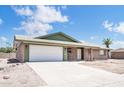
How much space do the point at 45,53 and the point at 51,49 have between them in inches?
36.5

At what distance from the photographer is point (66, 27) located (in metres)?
21.6

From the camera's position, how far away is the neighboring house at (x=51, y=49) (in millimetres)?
15953

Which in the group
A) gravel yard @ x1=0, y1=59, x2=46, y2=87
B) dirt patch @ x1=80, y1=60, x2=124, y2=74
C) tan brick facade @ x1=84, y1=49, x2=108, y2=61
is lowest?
dirt patch @ x1=80, y1=60, x2=124, y2=74

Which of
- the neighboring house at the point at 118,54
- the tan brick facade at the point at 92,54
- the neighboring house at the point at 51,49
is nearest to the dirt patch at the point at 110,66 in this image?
the neighboring house at the point at 51,49

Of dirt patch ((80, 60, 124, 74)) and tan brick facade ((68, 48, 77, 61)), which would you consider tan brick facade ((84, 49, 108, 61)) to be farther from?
dirt patch ((80, 60, 124, 74))

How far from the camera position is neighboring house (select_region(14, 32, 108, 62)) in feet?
52.3

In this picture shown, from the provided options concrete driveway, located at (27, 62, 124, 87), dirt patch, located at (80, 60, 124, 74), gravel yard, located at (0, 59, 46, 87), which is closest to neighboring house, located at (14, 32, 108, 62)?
dirt patch, located at (80, 60, 124, 74)

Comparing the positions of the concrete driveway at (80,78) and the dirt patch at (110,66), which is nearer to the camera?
the concrete driveway at (80,78)

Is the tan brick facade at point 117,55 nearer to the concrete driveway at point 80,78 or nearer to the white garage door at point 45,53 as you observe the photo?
the white garage door at point 45,53
